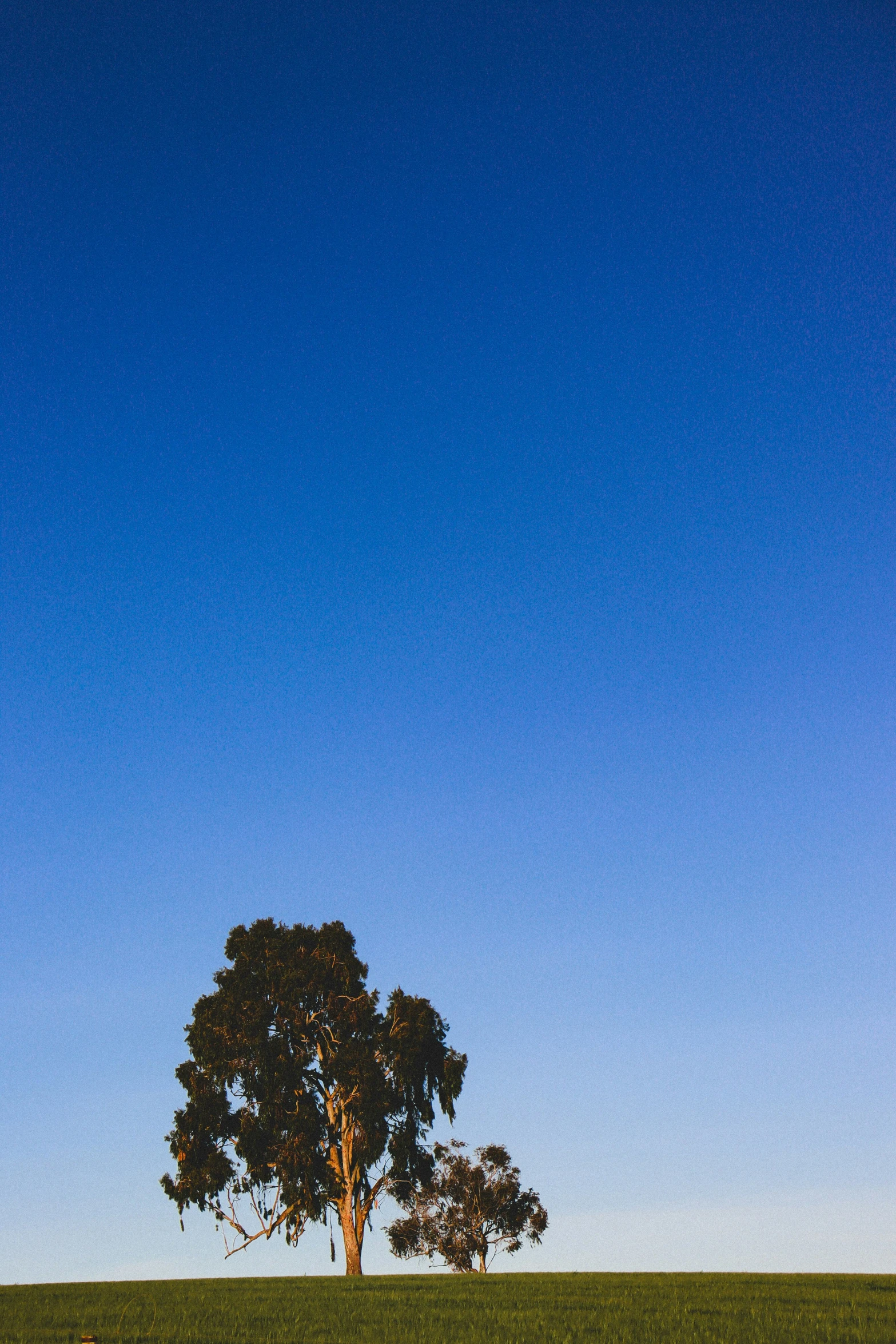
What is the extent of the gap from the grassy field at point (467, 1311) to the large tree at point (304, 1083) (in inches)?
379

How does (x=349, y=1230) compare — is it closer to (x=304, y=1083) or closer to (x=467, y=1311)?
(x=304, y=1083)

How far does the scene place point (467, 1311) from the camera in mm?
22500

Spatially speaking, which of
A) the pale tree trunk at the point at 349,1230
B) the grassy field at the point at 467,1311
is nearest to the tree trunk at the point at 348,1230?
the pale tree trunk at the point at 349,1230

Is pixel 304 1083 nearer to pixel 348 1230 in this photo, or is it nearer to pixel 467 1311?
pixel 348 1230

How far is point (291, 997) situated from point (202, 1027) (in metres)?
3.97

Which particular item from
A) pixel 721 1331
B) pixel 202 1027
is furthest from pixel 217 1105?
pixel 721 1331

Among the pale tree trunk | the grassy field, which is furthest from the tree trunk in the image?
the grassy field

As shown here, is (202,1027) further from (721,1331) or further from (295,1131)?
(721,1331)

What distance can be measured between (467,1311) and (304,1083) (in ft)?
69.5

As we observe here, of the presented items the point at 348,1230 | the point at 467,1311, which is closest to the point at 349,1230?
the point at 348,1230

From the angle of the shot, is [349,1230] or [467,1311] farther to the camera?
[349,1230]

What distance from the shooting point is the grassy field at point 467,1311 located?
714 inches

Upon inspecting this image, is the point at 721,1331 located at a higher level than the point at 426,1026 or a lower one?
lower

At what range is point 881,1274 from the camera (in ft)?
107
